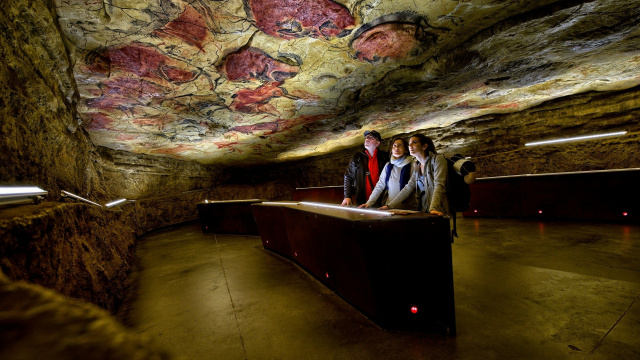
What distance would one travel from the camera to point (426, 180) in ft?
9.68

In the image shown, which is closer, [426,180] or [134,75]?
[426,180]

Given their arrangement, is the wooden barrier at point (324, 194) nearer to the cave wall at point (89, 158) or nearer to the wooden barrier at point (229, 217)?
the cave wall at point (89, 158)

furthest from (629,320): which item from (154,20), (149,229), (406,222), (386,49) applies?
(149,229)

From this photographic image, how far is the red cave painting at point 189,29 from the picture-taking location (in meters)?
2.92

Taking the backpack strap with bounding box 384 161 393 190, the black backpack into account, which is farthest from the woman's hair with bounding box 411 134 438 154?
the backpack strap with bounding box 384 161 393 190

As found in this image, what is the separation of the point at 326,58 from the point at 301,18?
966mm

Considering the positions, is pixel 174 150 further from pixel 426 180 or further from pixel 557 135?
pixel 557 135

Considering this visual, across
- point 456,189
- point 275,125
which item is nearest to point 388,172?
point 456,189

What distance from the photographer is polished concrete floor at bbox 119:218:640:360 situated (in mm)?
1817

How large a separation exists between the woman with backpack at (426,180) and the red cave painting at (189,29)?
3.08m

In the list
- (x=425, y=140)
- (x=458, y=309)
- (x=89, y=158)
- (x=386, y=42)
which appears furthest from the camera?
(x=89, y=158)

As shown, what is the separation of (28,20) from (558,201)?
981cm

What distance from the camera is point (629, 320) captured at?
1934 mm

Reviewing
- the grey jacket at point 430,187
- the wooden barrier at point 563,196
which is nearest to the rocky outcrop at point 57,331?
the grey jacket at point 430,187
